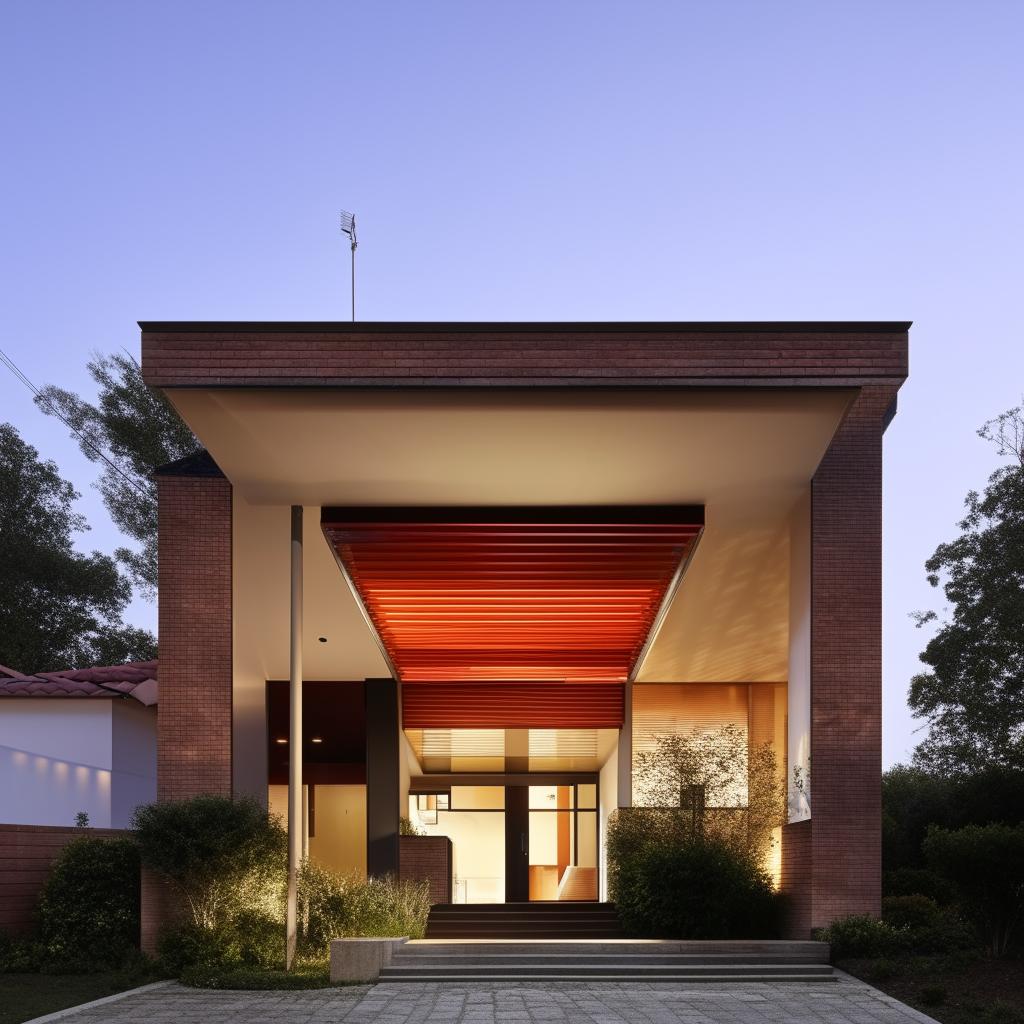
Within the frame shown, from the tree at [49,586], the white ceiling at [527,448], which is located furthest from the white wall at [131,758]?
the tree at [49,586]

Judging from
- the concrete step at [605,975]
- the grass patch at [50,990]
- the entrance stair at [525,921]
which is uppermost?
the grass patch at [50,990]

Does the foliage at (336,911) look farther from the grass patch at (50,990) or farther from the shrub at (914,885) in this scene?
the shrub at (914,885)

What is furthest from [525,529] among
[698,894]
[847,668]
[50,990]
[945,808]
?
[945,808]

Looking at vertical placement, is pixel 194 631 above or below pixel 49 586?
below

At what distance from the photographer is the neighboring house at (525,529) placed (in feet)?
43.7

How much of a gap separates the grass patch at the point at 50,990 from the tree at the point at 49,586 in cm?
2539

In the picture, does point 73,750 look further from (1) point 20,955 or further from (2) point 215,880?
(2) point 215,880

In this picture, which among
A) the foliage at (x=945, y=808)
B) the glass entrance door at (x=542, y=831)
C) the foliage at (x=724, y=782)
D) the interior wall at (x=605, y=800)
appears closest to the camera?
the foliage at (x=724, y=782)

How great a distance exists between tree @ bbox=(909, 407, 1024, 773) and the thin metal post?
Result: 1496 centimetres

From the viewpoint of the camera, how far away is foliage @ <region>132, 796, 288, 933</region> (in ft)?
46.5

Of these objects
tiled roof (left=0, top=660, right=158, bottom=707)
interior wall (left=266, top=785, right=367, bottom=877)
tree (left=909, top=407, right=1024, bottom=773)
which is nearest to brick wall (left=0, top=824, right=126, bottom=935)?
tiled roof (left=0, top=660, right=158, bottom=707)

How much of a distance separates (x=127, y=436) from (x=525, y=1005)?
28608 millimetres

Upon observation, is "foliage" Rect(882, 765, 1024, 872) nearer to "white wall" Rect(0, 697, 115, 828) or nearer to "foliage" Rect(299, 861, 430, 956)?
"foliage" Rect(299, 861, 430, 956)

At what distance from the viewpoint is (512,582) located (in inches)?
671
